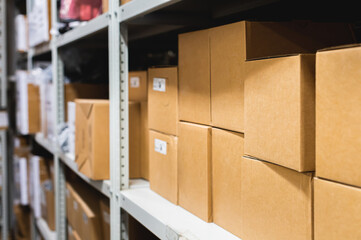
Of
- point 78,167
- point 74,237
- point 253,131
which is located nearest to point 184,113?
point 253,131

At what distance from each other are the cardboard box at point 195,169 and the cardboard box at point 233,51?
4 cm

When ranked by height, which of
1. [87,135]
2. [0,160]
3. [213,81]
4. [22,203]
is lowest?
[22,203]

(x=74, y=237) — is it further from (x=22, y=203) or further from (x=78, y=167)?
(x=22, y=203)

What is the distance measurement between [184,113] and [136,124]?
0.38 metres

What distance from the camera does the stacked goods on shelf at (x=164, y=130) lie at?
107 cm

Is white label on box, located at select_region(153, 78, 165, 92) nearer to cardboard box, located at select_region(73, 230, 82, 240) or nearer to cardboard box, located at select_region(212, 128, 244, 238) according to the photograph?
cardboard box, located at select_region(212, 128, 244, 238)

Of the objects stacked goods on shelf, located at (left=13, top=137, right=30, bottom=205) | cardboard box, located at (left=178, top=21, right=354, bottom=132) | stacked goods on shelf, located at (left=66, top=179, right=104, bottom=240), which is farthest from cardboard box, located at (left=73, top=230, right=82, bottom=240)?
stacked goods on shelf, located at (left=13, top=137, right=30, bottom=205)

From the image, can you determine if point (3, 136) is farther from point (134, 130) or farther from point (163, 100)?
point (163, 100)

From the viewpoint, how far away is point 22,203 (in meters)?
Result: 2.95

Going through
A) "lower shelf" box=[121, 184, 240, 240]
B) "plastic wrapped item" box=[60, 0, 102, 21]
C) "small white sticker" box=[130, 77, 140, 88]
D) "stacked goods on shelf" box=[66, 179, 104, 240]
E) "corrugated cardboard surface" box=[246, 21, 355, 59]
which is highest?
→ "plastic wrapped item" box=[60, 0, 102, 21]

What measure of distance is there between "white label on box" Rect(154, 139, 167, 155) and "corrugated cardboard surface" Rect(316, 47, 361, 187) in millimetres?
586

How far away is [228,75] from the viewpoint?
84 cm

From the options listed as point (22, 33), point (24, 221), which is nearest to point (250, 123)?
point (22, 33)

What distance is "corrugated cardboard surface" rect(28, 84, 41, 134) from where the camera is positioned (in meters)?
2.46
